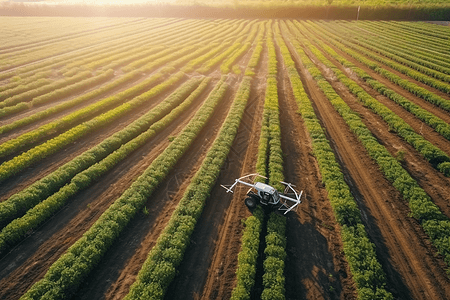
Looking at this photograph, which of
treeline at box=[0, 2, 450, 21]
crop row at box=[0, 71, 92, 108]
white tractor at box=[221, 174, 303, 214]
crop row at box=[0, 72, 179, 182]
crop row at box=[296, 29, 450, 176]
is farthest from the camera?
treeline at box=[0, 2, 450, 21]

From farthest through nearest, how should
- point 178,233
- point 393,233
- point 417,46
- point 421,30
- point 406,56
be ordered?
point 421,30
point 417,46
point 406,56
point 393,233
point 178,233

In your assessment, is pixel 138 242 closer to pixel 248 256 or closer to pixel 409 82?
pixel 248 256

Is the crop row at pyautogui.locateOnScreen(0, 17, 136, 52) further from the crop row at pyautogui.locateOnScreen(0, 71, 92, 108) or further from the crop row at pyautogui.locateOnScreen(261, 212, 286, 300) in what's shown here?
the crop row at pyautogui.locateOnScreen(261, 212, 286, 300)

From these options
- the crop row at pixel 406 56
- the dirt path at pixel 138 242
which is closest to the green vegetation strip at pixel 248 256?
the dirt path at pixel 138 242

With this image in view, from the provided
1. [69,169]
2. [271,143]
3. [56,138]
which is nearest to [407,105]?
[271,143]

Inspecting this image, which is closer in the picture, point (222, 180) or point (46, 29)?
point (222, 180)

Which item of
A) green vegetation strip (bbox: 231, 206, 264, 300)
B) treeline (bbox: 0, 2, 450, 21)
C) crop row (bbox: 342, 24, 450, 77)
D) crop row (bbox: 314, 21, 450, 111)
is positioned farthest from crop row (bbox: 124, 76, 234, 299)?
treeline (bbox: 0, 2, 450, 21)
